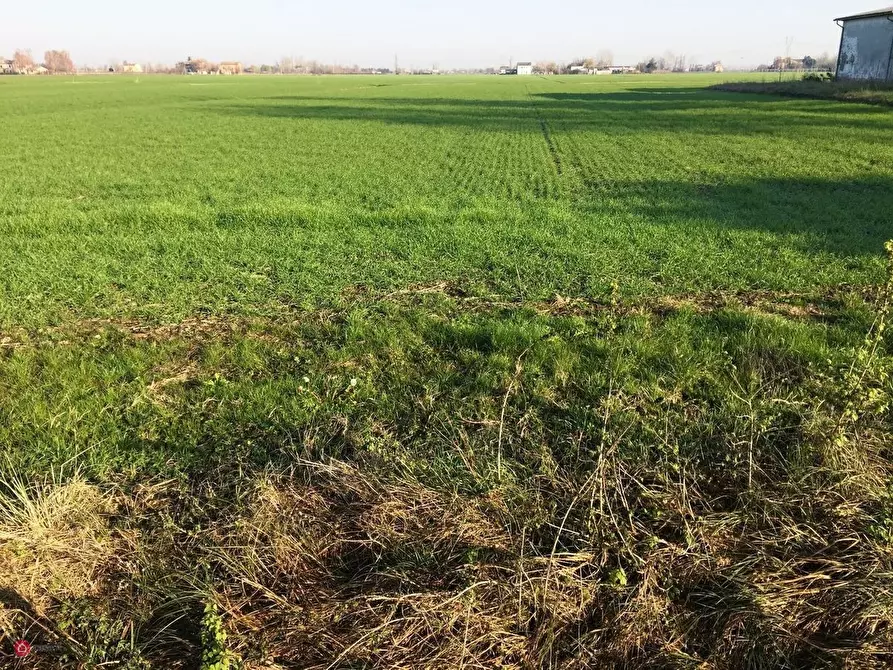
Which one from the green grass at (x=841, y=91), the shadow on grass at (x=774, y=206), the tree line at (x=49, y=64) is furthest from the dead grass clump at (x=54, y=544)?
the tree line at (x=49, y=64)

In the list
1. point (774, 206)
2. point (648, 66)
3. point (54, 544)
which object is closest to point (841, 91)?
point (774, 206)

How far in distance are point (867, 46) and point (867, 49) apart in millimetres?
202

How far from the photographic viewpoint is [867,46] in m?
42.6

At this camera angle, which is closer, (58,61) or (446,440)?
(446,440)

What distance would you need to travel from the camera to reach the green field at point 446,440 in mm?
2582

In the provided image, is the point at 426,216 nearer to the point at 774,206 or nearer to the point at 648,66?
the point at 774,206

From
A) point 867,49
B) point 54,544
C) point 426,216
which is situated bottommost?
point 54,544

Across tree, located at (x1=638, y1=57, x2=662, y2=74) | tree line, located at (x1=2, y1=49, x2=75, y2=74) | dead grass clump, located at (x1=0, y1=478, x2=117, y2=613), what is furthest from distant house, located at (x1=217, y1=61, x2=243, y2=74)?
dead grass clump, located at (x1=0, y1=478, x2=117, y2=613)

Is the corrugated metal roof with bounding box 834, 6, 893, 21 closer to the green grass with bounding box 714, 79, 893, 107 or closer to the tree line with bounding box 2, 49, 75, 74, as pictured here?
the green grass with bounding box 714, 79, 893, 107

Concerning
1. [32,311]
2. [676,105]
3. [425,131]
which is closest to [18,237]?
[32,311]

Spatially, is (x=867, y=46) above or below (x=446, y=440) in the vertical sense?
above

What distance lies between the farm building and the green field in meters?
42.5

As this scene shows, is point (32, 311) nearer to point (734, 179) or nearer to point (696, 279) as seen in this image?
point (696, 279)

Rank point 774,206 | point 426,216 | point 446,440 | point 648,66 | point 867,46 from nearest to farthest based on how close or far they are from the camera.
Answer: point 446,440 → point 426,216 → point 774,206 → point 867,46 → point 648,66
